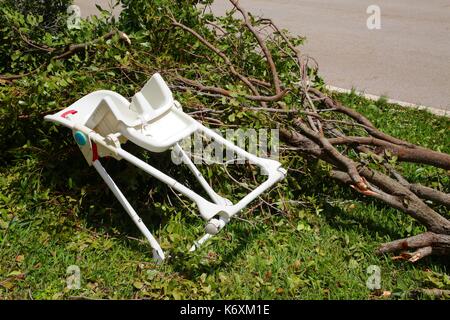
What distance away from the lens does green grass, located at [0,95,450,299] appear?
321 centimetres

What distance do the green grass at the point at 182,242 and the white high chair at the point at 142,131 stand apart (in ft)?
0.76

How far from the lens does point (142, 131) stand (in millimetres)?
3252

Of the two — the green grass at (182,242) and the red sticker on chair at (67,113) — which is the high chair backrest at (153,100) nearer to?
the red sticker on chair at (67,113)

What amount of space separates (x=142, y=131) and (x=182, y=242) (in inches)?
28.8

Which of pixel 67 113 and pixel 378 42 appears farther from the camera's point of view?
pixel 378 42

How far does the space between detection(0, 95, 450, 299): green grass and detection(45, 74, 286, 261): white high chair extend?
231mm

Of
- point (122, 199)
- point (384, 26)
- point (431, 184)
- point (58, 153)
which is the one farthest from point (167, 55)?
point (384, 26)

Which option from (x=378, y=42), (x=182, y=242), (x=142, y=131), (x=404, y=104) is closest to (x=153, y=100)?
(x=142, y=131)

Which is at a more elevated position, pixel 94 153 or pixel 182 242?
pixel 94 153

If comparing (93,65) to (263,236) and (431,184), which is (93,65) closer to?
(263,236)

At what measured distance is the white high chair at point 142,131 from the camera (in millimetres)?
3131

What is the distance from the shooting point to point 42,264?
3.36 meters

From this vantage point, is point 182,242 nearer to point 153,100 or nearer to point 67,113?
point 153,100

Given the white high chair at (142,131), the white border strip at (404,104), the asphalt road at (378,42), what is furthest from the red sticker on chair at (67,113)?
the asphalt road at (378,42)
